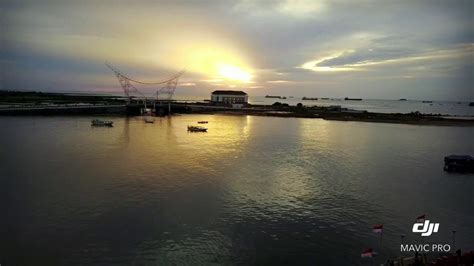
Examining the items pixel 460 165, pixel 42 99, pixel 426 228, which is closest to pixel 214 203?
pixel 426 228

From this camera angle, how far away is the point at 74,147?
3275 centimetres

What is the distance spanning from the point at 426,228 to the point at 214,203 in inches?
370

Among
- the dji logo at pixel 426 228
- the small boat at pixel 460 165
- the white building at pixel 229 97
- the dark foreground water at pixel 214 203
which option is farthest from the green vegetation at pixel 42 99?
the dji logo at pixel 426 228

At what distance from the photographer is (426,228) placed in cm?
1495

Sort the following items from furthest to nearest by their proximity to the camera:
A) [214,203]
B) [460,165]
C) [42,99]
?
[42,99], [460,165], [214,203]

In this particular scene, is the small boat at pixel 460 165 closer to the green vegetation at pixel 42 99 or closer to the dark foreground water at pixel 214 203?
the dark foreground water at pixel 214 203

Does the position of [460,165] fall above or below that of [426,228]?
above

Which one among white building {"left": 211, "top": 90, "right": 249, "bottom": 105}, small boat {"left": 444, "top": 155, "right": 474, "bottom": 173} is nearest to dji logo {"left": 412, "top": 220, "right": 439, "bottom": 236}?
small boat {"left": 444, "top": 155, "right": 474, "bottom": 173}

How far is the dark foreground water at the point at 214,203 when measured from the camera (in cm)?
1259

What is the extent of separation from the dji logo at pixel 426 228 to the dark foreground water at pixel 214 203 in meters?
0.27

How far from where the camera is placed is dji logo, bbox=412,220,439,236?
14.5 m

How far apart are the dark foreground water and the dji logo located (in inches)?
10.7

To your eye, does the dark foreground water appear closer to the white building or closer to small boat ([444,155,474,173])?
small boat ([444,155,474,173])

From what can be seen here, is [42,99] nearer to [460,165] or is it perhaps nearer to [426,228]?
[460,165]
